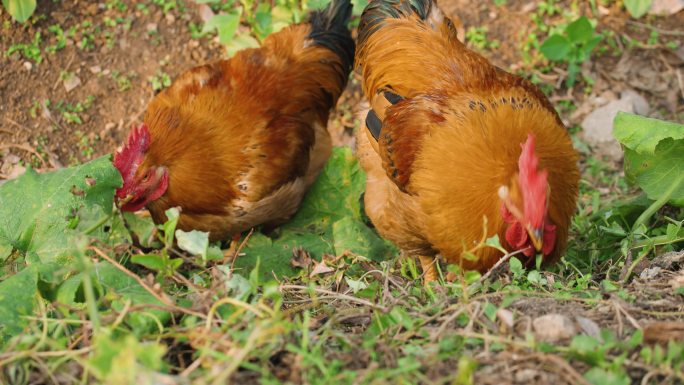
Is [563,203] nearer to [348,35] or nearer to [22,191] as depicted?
[348,35]

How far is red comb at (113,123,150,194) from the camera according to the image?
3.67 metres

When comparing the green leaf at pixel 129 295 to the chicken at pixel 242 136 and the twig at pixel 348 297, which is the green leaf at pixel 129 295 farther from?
the chicken at pixel 242 136

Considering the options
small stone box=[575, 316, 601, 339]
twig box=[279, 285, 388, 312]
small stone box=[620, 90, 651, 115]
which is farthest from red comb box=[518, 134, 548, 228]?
small stone box=[620, 90, 651, 115]

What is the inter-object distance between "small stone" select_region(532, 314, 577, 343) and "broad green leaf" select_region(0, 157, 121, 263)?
2039 millimetres

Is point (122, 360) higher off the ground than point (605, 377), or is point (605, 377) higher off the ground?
point (122, 360)

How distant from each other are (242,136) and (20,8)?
192 cm

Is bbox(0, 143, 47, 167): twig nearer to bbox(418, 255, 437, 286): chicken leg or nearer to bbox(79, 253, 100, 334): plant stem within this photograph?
bbox(418, 255, 437, 286): chicken leg

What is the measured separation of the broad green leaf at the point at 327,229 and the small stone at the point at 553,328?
5.79ft

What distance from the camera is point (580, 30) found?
16.2 feet

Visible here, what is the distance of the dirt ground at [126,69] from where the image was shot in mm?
4883

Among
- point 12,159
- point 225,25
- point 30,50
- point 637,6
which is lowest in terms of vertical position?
point 12,159

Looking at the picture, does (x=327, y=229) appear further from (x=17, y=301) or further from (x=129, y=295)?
(x=17, y=301)

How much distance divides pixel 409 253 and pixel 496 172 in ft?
2.84

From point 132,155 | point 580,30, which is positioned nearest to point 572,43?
point 580,30
